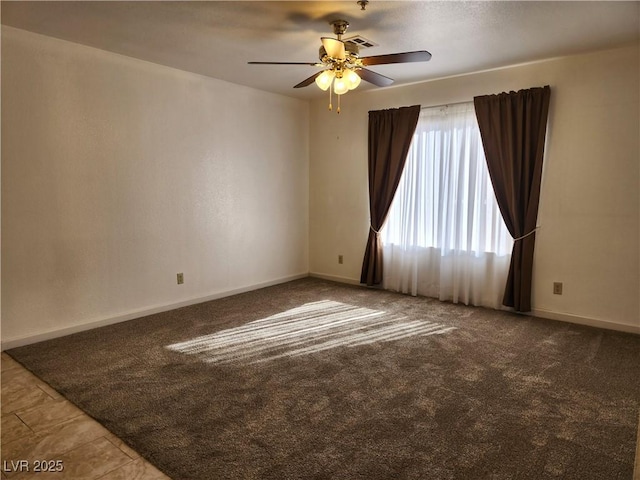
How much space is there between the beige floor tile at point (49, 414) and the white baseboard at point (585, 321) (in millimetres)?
4136

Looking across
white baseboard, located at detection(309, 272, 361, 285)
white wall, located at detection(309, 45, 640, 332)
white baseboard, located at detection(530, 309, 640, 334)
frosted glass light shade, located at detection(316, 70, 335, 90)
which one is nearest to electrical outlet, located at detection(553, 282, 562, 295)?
white wall, located at detection(309, 45, 640, 332)

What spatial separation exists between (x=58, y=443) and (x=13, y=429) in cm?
34

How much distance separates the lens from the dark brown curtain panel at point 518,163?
4.15 metres

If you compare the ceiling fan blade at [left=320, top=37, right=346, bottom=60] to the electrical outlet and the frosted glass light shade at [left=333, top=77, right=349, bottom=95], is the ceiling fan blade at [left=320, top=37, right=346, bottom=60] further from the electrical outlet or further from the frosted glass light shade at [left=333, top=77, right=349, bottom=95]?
the electrical outlet

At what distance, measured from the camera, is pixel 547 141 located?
4.16 meters

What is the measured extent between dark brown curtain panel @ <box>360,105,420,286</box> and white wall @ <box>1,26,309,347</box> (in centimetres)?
125

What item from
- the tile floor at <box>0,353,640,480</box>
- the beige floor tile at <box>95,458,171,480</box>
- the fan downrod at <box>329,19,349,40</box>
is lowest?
the beige floor tile at <box>95,458,171,480</box>

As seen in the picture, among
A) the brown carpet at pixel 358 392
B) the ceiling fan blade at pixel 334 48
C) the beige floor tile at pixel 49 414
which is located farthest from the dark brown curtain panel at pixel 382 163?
the beige floor tile at pixel 49 414

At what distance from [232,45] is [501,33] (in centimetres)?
225

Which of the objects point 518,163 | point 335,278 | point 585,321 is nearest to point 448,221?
point 518,163

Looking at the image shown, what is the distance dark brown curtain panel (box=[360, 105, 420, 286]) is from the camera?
5.03 metres

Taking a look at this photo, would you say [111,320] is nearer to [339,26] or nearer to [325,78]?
[325,78]

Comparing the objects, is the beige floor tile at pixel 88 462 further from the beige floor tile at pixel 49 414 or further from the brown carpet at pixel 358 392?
the beige floor tile at pixel 49 414

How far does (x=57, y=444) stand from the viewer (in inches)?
85.0
